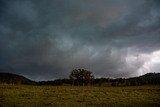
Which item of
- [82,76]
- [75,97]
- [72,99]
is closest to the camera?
[72,99]

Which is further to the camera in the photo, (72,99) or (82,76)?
(82,76)

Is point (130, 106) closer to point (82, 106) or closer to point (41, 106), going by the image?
point (82, 106)

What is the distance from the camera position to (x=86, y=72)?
6850 inches

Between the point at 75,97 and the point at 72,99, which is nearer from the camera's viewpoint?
the point at 72,99

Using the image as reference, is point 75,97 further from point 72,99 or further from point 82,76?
point 82,76

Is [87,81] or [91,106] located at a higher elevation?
[87,81]

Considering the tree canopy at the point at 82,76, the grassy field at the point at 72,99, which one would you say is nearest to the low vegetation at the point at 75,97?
the grassy field at the point at 72,99

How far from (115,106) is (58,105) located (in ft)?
29.8

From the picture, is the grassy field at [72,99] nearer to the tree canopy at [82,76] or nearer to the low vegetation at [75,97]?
the low vegetation at [75,97]

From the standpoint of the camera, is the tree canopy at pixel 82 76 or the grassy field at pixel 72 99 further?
the tree canopy at pixel 82 76

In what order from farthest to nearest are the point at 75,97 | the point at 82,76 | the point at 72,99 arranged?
1. the point at 82,76
2. the point at 75,97
3. the point at 72,99

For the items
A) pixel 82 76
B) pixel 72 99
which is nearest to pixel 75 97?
pixel 72 99

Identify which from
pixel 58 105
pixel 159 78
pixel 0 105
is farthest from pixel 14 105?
pixel 159 78

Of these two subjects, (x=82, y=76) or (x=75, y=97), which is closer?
(x=75, y=97)
